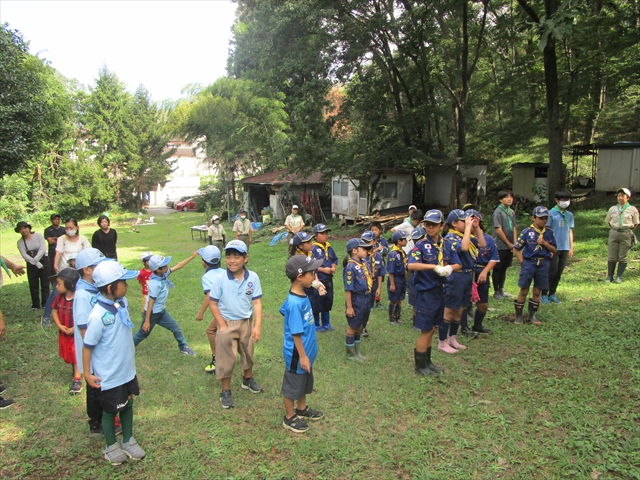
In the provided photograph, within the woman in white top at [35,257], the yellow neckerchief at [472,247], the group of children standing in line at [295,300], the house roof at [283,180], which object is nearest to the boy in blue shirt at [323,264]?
the group of children standing in line at [295,300]

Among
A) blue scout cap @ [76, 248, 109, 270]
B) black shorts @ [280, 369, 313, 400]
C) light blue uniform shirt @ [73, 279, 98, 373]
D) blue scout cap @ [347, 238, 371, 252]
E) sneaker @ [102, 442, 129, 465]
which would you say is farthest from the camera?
blue scout cap @ [347, 238, 371, 252]

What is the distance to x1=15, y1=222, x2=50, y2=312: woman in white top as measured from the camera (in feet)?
23.9

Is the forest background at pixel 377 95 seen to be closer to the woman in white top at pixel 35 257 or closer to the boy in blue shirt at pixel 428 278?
the woman in white top at pixel 35 257

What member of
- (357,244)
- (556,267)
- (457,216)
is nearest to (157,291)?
(357,244)

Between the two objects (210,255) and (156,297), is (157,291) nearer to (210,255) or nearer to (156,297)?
(156,297)

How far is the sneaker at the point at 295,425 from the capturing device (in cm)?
393

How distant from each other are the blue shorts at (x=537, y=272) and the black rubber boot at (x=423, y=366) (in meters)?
2.34

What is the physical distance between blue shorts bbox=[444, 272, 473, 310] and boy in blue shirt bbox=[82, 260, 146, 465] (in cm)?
380

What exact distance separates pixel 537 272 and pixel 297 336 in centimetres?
423

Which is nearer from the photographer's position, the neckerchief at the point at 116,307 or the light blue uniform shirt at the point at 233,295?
the neckerchief at the point at 116,307

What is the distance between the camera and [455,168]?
20.3 metres

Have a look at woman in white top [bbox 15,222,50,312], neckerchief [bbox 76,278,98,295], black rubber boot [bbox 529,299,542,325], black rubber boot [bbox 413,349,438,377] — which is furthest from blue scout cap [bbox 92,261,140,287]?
black rubber boot [bbox 529,299,542,325]

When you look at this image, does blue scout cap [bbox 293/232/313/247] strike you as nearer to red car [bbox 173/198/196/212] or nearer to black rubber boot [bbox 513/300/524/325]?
black rubber boot [bbox 513/300/524/325]

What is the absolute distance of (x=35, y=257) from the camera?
739 cm
